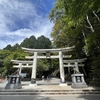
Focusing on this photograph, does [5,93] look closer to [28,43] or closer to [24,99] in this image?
[24,99]

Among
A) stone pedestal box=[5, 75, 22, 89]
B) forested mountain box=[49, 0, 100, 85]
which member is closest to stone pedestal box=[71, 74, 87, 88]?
forested mountain box=[49, 0, 100, 85]

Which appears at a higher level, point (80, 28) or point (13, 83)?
point (80, 28)

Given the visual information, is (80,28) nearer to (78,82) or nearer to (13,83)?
(78,82)

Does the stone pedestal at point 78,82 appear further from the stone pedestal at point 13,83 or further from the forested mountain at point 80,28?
the stone pedestal at point 13,83

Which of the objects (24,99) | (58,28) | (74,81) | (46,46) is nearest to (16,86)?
(24,99)

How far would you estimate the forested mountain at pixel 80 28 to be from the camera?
471cm

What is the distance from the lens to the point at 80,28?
11.5 meters

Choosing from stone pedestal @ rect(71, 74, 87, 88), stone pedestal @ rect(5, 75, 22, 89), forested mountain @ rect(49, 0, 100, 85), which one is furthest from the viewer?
stone pedestal @ rect(5, 75, 22, 89)

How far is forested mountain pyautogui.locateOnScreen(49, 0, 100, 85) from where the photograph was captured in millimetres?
4710

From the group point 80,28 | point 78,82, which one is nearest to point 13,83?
point 78,82

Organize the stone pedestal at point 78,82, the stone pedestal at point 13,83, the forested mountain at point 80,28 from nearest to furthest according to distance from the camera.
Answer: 1. the forested mountain at point 80,28
2. the stone pedestal at point 78,82
3. the stone pedestal at point 13,83

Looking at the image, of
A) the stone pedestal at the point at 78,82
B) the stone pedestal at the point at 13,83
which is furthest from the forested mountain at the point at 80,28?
the stone pedestal at the point at 13,83

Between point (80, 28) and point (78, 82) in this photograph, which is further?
point (80, 28)

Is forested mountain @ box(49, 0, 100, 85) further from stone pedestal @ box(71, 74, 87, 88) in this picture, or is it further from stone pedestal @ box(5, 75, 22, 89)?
stone pedestal @ box(5, 75, 22, 89)
